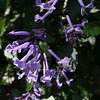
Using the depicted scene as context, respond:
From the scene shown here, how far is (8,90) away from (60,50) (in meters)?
0.79

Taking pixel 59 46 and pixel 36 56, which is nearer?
pixel 36 56

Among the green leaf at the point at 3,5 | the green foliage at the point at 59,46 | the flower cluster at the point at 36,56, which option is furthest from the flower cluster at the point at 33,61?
the green leaf at the point at 3,5

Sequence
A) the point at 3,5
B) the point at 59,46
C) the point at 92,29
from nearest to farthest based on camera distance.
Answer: the point at 92,29, the point at 3,5, the point at 59,46

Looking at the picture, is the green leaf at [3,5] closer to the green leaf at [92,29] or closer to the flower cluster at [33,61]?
the flower cluster at [33,61]

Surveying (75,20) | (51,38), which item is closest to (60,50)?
(51,38)

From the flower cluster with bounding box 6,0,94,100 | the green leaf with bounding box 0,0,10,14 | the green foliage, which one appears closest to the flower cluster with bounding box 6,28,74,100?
the flower cluster with bounding box 6,0,94,100

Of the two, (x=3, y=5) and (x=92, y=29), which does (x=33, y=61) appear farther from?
(x=3, y=5)

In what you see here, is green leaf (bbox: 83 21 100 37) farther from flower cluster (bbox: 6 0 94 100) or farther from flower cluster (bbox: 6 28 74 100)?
flower cluster (bbox: 6 28 74 100)

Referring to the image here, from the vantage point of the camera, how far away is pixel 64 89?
1747 millimetres

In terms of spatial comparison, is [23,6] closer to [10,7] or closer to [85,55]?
[10,7]

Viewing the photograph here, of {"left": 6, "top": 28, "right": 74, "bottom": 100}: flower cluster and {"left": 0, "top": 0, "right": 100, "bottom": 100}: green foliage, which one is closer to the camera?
{"left": 6, "top": 28, "right": 74, "bottom": 100}: flower cluster

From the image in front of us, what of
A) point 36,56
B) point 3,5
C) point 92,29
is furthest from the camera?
point 3,5

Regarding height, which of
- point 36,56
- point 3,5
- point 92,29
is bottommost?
point 92,29

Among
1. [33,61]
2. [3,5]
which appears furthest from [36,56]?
[3,5]
